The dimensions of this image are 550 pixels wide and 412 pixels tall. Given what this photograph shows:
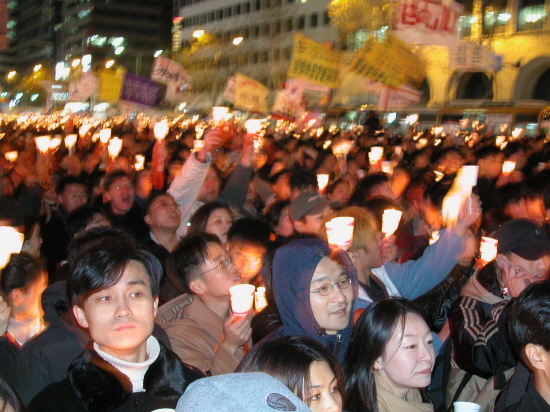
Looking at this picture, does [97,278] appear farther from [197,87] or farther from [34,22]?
[34,22]

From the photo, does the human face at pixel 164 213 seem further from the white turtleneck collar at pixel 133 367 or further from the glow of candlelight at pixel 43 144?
the glow of candlelight at pixel 43 144

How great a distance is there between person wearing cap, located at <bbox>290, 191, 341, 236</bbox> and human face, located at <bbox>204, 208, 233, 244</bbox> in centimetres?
52

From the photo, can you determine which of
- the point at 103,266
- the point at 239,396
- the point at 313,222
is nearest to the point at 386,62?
the point at 313,222

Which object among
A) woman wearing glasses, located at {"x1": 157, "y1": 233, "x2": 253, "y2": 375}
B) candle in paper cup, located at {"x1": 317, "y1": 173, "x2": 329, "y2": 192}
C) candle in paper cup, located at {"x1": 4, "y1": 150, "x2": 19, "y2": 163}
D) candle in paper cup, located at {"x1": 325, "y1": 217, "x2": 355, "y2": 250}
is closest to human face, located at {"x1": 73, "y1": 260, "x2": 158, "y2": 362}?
woman wearing glasses, located at {"x1": 157, "y1": 233, "x2": 253, "y2": 375}

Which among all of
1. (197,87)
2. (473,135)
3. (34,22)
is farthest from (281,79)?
(34,22)

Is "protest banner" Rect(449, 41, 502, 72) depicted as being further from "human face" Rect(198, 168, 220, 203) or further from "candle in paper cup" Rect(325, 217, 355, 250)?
"candle in paper cup" Rect(325, 217, 355, 250)

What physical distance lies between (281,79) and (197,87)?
5712 mm

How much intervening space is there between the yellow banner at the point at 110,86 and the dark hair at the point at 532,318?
14829 millimetres

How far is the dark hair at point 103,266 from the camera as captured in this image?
289 cm

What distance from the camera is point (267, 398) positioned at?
4.78 feet

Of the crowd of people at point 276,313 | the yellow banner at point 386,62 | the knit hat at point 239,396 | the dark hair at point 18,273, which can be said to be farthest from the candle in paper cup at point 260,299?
the yellow banner at point 386,62

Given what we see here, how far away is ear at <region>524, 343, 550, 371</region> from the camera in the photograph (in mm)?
2863

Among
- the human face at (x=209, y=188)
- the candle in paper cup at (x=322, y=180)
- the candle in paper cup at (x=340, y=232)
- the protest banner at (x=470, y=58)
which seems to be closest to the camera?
the candle in paper cup at (x=340, y=232)

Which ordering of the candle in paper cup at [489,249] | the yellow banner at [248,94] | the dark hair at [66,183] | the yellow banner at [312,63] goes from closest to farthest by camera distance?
the candle in paper cup at [489,249] < the dark hair at [66,183] < the yellow banner at [312,63] < the yellow banner at [248,94]
